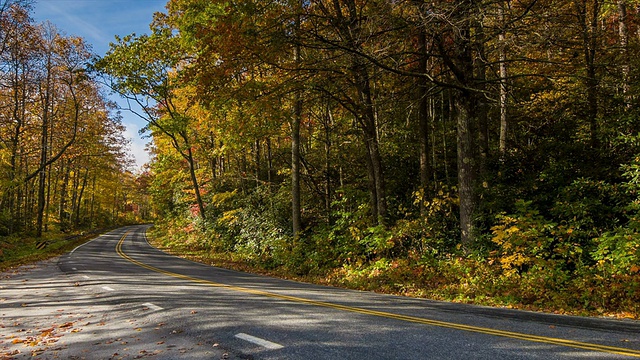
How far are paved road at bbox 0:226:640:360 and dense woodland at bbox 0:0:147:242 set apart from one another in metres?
17.6

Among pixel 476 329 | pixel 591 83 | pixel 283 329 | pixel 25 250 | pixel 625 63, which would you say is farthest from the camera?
pixel 25 250

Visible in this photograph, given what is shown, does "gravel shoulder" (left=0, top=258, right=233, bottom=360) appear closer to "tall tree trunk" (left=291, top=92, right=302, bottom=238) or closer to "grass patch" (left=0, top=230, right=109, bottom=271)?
"tall tree trunk" (left=291, top=92, right=302, bottom=238)

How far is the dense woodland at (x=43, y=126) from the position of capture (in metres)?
22.5

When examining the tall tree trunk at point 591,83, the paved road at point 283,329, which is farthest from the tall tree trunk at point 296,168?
the tall tree trunk at point 591,83

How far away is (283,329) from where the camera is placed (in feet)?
17.7

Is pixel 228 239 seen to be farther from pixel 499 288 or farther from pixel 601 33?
pixel 601 33

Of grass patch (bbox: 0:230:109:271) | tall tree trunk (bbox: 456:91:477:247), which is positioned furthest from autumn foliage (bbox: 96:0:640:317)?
grass patch (bbox: 0:230:109:271)

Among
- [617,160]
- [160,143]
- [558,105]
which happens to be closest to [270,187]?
[160,143]

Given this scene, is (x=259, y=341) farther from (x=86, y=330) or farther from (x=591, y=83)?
(x=591, y=83)

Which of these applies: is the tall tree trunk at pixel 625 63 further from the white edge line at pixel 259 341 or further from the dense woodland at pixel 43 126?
the dense woodland at pixel 43 126

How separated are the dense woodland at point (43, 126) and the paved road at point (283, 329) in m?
17.6

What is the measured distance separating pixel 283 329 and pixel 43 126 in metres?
27.9

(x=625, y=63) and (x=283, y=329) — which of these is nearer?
(x=283, y=329)

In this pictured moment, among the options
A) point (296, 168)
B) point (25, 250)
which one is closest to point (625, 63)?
point (296, 168)
